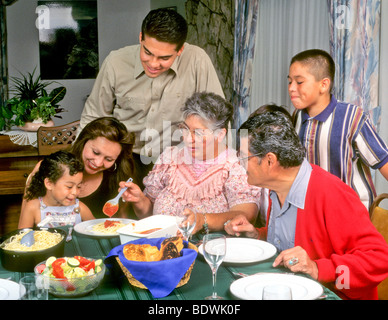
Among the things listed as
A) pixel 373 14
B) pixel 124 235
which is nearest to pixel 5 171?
pixel 124 235

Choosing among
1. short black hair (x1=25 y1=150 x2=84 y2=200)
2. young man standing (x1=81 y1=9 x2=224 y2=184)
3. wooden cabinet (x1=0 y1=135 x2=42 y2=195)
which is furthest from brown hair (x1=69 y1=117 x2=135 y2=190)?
wooden cabinet (x1=0 y1=135 x2=42 y2=195)

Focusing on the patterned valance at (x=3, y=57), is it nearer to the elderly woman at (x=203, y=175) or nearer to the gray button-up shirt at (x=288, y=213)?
the elderly woman at (x=203, y=175)

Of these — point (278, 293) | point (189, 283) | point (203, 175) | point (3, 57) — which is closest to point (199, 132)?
point (203, 175)

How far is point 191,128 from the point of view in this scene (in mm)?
1912

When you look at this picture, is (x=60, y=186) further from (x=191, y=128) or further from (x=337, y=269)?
(x=337, y=269)

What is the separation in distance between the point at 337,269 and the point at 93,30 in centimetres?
506

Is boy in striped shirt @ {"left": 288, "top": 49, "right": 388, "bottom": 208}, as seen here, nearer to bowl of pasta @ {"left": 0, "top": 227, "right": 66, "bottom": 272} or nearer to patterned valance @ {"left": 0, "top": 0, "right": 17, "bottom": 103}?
bowl of pasta @ {"left": 0, "top": 227, "right": 66, "bottom": 272}

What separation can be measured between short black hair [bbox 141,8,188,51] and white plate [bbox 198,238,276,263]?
0.95 metres

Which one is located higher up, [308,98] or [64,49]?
[64,49]

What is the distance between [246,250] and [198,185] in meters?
0.57

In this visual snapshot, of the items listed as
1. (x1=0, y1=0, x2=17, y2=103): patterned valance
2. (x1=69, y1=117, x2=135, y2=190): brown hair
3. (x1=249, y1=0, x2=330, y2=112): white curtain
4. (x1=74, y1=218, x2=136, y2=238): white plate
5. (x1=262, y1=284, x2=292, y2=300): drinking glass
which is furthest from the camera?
(x1=0, y1=0, x2=17, y2=103): patterned valance

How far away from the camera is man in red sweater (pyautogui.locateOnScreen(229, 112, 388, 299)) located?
1.26 m

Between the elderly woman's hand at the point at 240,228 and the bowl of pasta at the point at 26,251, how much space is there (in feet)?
1.83

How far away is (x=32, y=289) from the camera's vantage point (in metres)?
1.03
